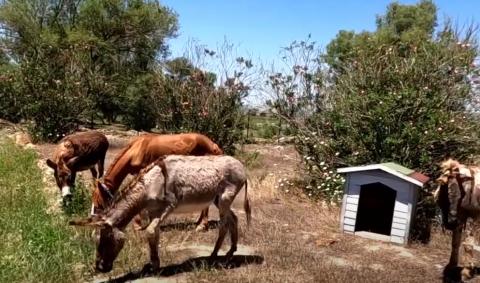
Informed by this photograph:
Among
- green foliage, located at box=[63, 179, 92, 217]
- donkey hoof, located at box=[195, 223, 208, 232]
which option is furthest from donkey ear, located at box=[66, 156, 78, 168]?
donkey hoof, located at box=[195, 223, 208, 232]

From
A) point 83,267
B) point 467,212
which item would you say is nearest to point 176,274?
point 83,267

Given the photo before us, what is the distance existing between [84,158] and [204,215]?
9.55 feet

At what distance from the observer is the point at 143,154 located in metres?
8.06

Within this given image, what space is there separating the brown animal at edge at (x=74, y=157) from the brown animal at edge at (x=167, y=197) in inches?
104

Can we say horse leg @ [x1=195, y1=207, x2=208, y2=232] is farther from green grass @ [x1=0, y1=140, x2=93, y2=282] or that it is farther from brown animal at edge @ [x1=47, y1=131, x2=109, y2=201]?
brown animal at edge @ [x1=47, y1=131, x2=109, y2=201]

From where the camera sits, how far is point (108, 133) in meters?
22.3

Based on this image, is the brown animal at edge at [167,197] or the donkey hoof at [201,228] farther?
the donkey hoof at [201,228]

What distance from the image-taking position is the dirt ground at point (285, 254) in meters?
6.14

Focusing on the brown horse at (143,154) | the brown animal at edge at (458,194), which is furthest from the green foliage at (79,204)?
the brown animal at edge at (458,194)

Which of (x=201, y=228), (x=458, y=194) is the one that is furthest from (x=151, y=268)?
(x=458, y=194)

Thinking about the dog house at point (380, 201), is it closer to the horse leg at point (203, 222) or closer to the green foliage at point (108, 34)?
the horse leg at point (203, 222)

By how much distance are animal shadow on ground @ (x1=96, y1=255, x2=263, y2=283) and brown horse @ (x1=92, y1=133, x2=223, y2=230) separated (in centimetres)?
111

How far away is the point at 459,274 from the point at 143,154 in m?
4.56

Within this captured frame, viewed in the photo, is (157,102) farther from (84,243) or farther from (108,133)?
(84,243)
